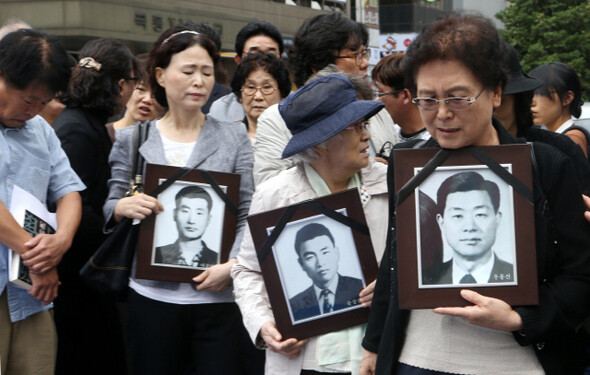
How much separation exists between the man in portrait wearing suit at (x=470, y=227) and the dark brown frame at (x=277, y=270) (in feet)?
2.03

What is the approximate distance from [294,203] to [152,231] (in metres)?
0.92

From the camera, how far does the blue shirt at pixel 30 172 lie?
130 inches

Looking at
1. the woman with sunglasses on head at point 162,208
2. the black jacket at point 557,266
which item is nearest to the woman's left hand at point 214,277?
the woman with sunglasses on head at point 162,208

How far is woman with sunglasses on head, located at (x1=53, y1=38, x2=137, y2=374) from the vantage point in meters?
3.99

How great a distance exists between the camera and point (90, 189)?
13.1 feet

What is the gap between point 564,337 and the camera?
2.11 m

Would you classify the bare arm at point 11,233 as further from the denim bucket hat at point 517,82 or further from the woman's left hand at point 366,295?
the denim bucket hat at point 517,82

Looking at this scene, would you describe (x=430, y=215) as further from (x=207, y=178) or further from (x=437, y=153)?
(x=207, y=178)

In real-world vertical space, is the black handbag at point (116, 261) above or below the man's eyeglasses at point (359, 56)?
below

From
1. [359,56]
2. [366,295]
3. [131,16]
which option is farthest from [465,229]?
[131,16]

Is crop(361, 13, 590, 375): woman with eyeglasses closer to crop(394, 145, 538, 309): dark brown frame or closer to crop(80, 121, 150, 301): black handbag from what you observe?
crop(394, 145, 538, 309): dark brown frame

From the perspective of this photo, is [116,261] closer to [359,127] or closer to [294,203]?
[294,203]

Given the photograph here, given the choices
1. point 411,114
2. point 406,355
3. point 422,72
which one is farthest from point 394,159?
point 411,114

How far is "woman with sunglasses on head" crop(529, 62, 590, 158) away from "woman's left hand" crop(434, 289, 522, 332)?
131 inches
